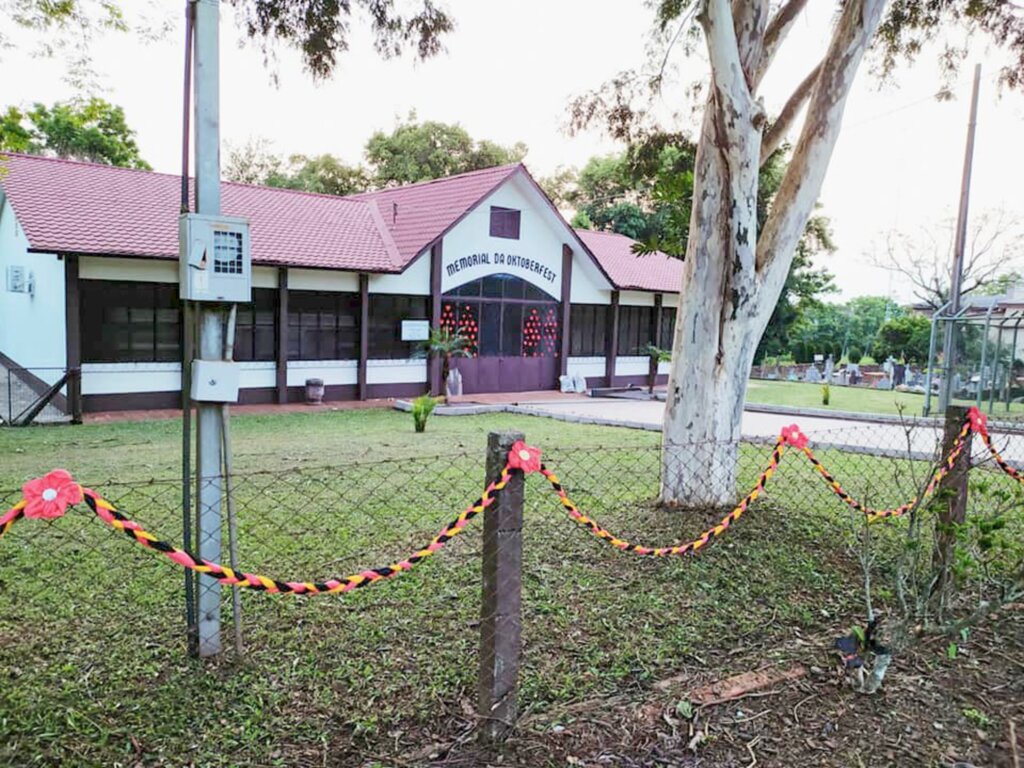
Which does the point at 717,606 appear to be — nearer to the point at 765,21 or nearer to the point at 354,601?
the point at 354,601

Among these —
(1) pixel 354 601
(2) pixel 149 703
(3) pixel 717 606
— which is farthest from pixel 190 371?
(3) pixel 717 606

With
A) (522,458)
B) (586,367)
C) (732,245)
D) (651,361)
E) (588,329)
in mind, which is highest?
(732,245)

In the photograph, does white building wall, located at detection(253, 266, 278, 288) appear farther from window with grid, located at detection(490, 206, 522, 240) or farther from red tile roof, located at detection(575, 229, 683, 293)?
red tile roof, located at detection(575, 229, 683, 293)

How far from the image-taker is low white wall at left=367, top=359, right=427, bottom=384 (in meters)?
17.7

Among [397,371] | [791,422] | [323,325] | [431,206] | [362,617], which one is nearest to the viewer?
[362,617]

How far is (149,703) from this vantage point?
3.11 metres

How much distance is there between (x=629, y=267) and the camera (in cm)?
2345

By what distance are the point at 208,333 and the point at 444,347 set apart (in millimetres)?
14335

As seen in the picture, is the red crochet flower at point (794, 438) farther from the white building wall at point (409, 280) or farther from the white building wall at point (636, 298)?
the white building wall at point (636, 298)

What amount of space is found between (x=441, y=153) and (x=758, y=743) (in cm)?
3395

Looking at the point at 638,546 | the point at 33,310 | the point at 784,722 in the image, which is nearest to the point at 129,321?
the point at 33,310

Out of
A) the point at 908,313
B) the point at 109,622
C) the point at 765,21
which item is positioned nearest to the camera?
the point at 109,622

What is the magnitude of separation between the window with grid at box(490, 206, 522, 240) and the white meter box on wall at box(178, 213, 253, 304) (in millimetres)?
15944

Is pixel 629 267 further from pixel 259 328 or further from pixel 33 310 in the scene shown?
pixel 33 310
